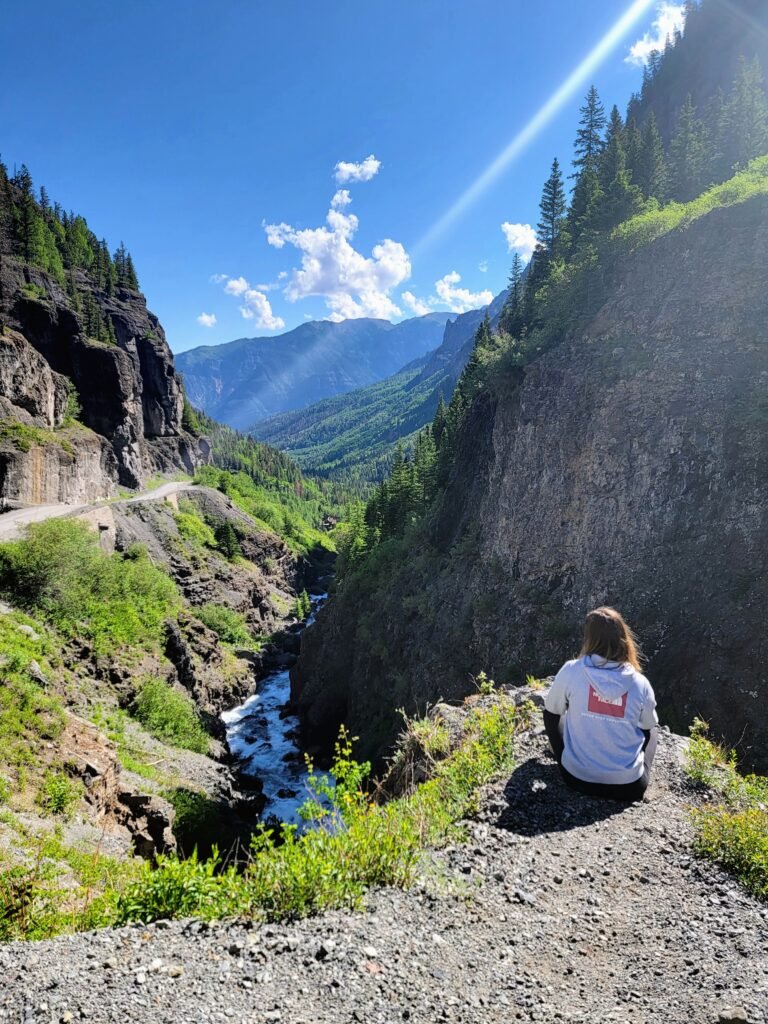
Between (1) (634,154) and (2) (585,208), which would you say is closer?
(1) (634,154)

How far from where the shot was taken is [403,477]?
1912 inches

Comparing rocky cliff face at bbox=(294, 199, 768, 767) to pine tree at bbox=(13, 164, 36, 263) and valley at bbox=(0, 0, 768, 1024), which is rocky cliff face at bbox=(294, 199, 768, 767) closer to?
valley at bbox=(0, 0, 768, 1024)

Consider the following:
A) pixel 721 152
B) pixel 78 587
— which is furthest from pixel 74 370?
pixel 721 152

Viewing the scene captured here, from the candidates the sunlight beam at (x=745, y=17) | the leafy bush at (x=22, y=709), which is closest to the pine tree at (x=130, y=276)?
the leafy bush at (x=22, y=709)

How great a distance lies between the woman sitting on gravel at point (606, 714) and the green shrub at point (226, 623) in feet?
157

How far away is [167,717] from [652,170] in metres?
45.6

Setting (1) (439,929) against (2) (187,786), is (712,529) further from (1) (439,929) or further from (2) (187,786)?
(2) (187,786)

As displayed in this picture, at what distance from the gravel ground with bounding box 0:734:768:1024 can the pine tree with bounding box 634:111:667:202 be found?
127 feet

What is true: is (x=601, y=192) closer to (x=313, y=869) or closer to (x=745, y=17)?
(x=313, y=869)

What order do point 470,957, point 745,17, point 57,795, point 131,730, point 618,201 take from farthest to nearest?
point 745,17 < point 618,201 < point 131,730 < point 57,795 < point 470,957

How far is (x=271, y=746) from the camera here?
125 ft

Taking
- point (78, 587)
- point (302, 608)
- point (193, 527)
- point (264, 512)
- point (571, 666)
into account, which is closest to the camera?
point (571, 666)

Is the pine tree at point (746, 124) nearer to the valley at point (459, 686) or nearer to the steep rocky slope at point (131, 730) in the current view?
the valley at point (459, 686)

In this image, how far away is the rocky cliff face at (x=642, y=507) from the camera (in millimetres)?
16266
